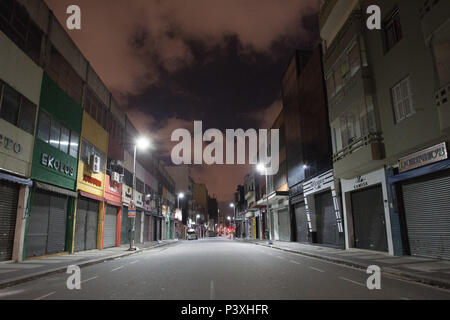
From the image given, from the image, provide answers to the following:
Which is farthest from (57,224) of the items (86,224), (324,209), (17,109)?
(324,209)

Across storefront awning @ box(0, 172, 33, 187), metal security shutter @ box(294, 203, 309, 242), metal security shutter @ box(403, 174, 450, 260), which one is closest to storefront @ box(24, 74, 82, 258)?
storefront awning @ box(0, 172, 33, 187)

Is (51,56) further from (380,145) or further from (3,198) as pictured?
(380,145)

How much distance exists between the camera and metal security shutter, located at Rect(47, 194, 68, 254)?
18.8 metres

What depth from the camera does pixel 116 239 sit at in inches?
1184

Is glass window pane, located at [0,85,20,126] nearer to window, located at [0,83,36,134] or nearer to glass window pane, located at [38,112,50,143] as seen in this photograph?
window, located at [0,83,36,134]

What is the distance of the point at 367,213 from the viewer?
20.3 m

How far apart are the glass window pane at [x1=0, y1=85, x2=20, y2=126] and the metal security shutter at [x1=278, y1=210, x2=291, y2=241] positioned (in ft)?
98.7

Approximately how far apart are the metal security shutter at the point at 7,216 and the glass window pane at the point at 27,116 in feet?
9.21

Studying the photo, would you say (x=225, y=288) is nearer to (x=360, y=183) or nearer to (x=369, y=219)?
(x=369, y=219)

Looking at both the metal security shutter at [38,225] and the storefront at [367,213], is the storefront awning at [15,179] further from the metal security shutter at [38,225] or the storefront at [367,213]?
the storefront at [367,213]

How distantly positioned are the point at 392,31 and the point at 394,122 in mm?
4893
